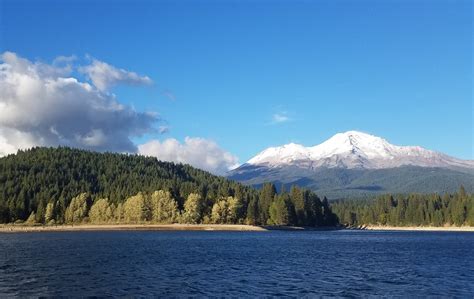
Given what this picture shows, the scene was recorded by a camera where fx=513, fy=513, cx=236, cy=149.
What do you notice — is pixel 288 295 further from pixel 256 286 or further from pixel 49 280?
pixel 49 280

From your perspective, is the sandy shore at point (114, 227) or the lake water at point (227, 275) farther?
the sandy shore at point (114, 227)

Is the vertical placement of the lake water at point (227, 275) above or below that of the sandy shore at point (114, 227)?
below

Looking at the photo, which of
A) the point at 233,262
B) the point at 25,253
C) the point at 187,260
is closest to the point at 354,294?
the point at 233,262

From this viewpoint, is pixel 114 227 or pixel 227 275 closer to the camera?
pixel 227 275

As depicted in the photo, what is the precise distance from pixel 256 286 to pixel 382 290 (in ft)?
37.3

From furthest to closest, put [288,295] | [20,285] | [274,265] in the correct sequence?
1. [274,265]
2. [20,285]
3. [288,295]

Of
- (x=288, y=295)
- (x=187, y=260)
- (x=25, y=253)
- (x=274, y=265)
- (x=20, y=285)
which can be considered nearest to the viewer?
(x=288, y=295)

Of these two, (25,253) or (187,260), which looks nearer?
(187,260)

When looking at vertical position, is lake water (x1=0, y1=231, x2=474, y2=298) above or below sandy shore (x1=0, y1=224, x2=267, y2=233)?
below

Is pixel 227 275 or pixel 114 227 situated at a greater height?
pixel 114 227

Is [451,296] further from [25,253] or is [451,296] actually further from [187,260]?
[25,253]

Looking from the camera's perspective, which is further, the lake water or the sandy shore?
the sandy shore

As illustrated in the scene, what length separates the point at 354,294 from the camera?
143 feet

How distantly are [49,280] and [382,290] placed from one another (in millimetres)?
31308
